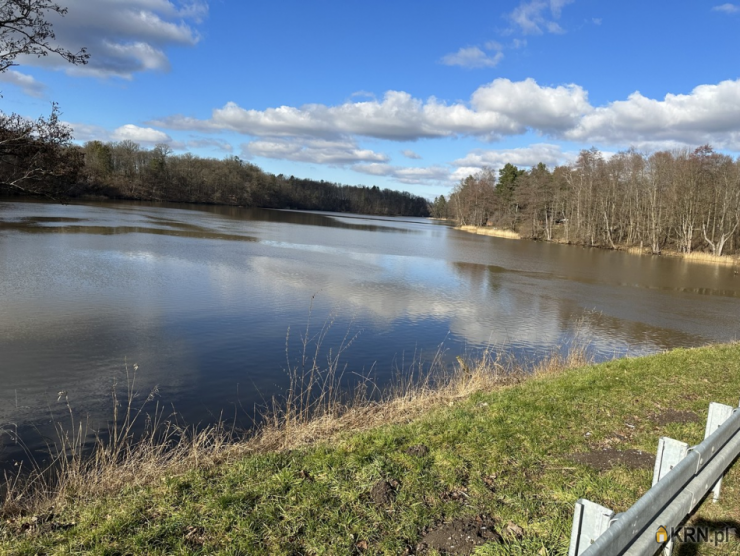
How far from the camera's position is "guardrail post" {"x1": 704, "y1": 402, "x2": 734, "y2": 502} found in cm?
380

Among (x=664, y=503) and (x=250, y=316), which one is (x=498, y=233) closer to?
(x=250, y=316)

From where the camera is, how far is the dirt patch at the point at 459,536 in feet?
11.4

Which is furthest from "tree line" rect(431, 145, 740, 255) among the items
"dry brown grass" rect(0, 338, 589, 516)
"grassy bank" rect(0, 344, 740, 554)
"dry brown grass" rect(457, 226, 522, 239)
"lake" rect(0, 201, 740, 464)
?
"grassy bank" rect(0, 344, 740, 554)

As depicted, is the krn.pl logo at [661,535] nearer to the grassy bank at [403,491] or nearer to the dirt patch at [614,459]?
the grassy bank at [403,491]

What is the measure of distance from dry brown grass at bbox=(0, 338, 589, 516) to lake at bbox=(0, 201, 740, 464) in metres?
0.48

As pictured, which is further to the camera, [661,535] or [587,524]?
[661,535]

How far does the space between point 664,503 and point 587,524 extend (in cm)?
90

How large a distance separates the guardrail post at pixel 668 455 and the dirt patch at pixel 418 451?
224 cm

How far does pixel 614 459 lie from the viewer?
4.93 metres

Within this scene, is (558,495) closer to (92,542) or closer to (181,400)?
(92,542)

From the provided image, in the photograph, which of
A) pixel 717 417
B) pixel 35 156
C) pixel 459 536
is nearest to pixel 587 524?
pixel 459 536

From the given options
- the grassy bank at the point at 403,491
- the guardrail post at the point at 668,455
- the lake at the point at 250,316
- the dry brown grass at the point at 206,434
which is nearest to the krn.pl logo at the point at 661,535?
the guardrail post at the point at 668,455

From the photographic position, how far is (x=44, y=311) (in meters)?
14.0

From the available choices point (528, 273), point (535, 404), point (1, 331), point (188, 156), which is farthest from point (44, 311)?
point (188, 156)
